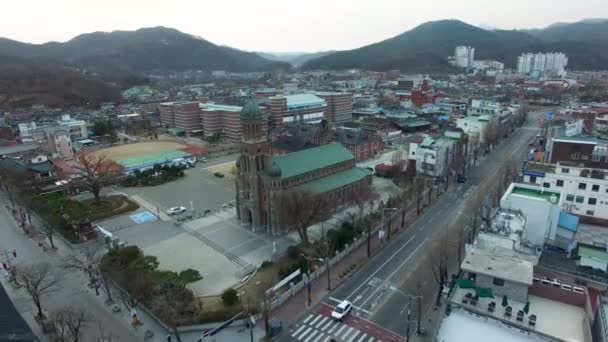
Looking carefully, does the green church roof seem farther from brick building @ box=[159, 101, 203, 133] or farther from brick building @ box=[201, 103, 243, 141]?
brick building @ box=[159, 101, 203, 133]

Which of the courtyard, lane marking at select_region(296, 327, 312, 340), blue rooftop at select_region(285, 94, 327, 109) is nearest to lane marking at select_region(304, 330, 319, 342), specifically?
lane marking at select_region(296, 327, 312, 340)

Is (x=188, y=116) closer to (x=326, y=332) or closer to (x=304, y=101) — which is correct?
(x=304, y=101)

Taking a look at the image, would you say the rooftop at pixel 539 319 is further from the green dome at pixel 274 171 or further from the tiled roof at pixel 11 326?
the tiled roof at pixel 11 326

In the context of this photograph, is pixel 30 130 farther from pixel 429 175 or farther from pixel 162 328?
pixel 429 175

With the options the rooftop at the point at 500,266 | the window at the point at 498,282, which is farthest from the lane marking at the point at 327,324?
the window at the point at 498,282

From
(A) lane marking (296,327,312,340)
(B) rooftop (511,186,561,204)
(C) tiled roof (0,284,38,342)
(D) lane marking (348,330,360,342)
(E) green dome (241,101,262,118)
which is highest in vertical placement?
(E) green dome (241,101,262,118)
